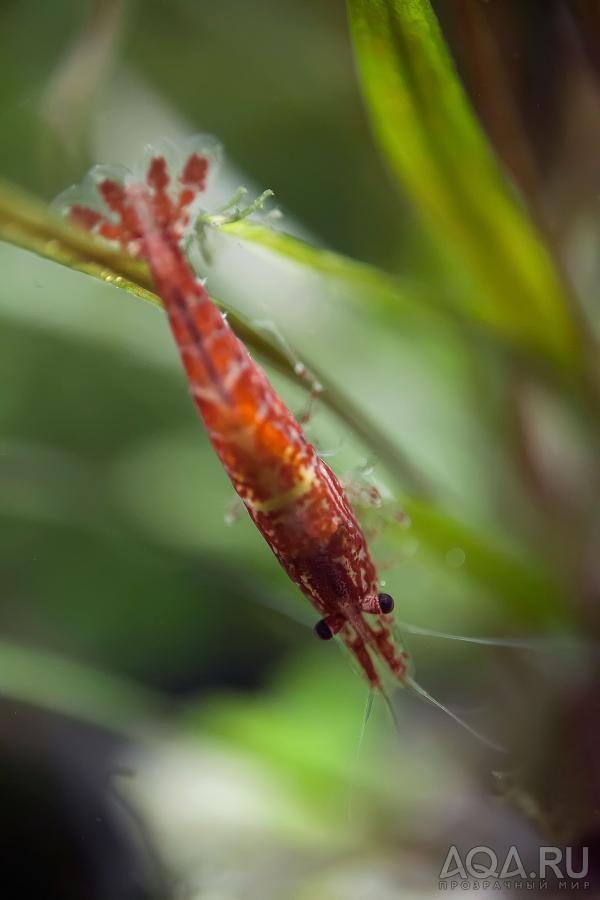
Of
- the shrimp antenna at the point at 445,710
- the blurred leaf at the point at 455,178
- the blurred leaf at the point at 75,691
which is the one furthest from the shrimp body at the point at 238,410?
the blurred leaf at the point at 75,691

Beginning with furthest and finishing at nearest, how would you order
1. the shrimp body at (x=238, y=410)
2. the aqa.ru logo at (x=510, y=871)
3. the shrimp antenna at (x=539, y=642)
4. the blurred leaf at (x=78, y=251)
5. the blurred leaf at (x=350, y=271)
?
the shrimp antenna at (x=539, y=642) < the aqa.ru logo at (x=510, y=871) < the blurred leaf at (x=350, y=271) < the shrimp body at (x=238, y=410) < the blurred leaf at (x=78, y=251)

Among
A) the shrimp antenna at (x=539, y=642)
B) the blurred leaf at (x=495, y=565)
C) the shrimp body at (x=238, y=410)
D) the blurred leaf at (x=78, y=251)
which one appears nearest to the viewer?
the blurred leaf at (x=78, y=251)

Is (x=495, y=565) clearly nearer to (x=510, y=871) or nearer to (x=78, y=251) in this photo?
(x=510, y=871)

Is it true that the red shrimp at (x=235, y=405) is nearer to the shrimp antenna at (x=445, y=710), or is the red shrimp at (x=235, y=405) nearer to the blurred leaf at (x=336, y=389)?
the blurred leaf at (x=336, y=389)

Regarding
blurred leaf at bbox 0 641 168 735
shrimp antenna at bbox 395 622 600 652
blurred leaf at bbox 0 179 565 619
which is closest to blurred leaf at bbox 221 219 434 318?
blurred leaf at bbox 0 179 565 619

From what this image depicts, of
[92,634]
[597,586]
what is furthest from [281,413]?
[92,634]

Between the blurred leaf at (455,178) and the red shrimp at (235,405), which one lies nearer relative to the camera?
the red shrimp at (235,405)
